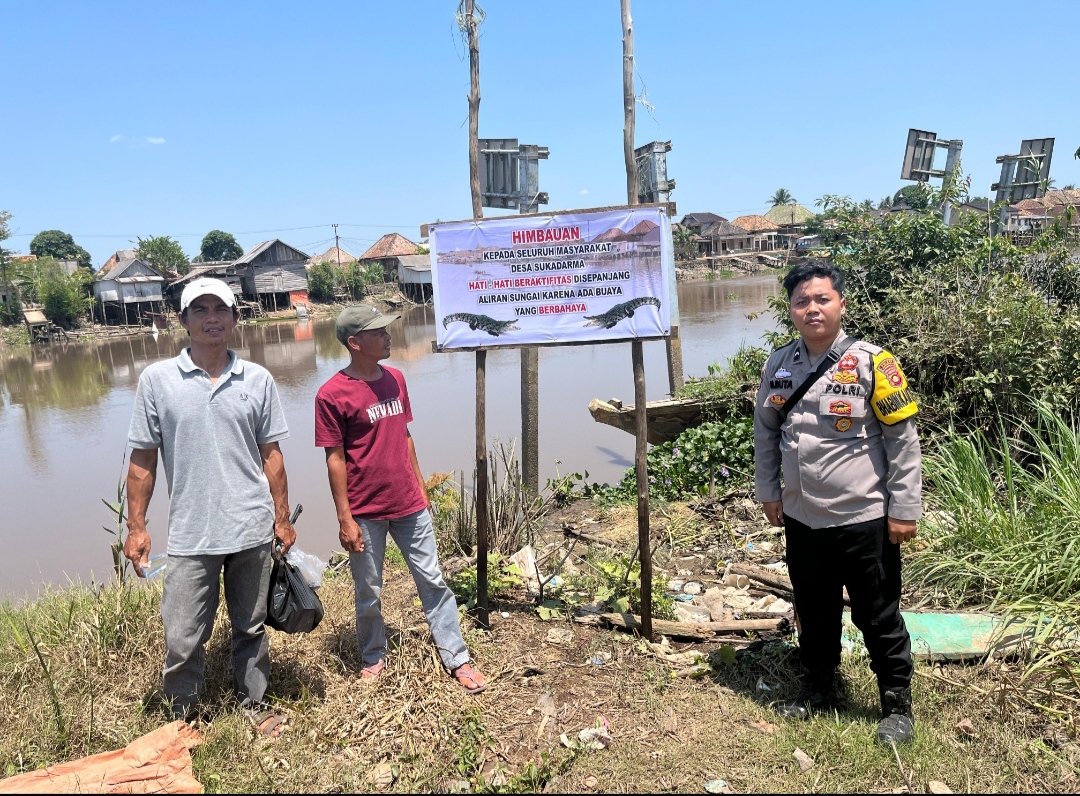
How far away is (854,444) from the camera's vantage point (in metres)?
2.70

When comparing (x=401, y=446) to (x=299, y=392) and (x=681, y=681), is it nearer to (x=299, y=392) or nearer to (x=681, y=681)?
(x=681, y=681)

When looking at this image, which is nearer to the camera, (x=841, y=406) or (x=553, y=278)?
(x=841, y=406)

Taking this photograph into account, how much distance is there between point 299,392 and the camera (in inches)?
647

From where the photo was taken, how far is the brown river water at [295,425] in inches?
332

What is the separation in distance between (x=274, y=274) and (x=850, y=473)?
44.2 meters

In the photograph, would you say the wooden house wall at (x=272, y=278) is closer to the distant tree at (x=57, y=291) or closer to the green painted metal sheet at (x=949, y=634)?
the distant tree at (x=57, y=291)

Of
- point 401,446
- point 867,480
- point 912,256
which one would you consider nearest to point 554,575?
point 401,446

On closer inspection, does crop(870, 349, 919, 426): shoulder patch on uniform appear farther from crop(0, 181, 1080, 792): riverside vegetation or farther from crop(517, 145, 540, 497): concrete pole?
crop(517, 145, 540, 497): concrete pole

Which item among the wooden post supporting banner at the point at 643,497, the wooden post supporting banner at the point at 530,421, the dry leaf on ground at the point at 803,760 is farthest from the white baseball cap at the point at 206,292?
the wooden post supporting banner at the point at 530,421

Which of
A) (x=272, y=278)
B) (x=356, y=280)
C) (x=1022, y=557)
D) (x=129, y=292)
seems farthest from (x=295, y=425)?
(x=356, y=280)

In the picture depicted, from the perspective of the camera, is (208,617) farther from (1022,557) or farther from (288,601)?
(1022,557)

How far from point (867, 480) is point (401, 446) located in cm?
198

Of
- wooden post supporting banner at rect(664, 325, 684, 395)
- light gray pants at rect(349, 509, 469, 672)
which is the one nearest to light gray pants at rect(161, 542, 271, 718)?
light gray pants at rect(349, 509, 469, 672)

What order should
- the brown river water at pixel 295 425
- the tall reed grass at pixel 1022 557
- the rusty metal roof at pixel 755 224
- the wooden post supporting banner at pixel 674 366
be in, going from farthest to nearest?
1. the rusty metal roof at pixel 755 224
2. the wooden post supporting banner at pixel 674 366
3. the brown river water at pixel 295 425
4. the tall reed grass at pixel 1022 557
